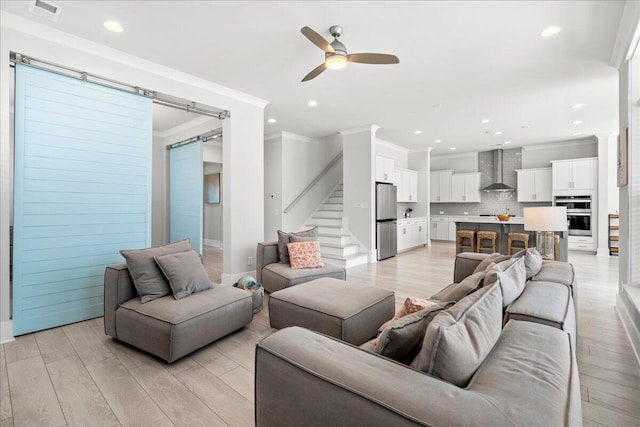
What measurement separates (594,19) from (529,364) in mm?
3296

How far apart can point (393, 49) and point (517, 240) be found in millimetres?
4709

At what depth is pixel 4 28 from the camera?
262 cm

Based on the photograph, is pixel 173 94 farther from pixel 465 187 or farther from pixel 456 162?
pixel 456 162

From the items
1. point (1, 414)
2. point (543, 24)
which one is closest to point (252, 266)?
point (1, 414)

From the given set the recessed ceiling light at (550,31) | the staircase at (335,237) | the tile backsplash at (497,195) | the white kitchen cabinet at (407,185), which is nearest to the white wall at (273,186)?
the staircase at (335,237)

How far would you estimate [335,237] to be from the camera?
661cm

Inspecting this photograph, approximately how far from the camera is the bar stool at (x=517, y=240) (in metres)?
5.68

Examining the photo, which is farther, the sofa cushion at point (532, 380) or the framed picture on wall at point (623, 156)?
the framed picture on wall at point (623, 156)

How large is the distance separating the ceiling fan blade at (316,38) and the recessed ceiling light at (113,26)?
Answer: 176 cm

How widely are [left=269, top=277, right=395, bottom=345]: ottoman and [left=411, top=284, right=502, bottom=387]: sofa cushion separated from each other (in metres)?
1.20

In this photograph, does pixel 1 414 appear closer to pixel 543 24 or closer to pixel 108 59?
pixel 108 59

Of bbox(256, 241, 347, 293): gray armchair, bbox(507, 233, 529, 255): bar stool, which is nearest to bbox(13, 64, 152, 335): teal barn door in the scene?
bbox(256, 241, 347, 293): gray armchair

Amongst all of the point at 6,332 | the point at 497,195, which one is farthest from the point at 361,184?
the point at 6,332

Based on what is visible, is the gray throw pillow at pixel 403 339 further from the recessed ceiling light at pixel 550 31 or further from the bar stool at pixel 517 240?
the bar stool at pixel 517 240
